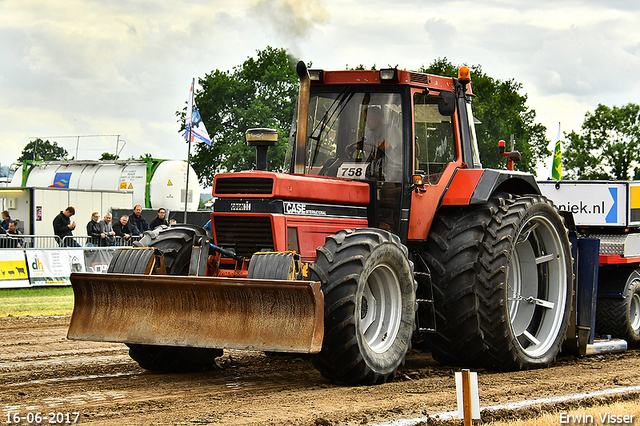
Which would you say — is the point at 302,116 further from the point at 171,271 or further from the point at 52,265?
the point at 52,265

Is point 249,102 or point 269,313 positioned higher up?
point 249,102

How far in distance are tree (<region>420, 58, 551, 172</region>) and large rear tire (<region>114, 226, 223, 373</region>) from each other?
1730 inches

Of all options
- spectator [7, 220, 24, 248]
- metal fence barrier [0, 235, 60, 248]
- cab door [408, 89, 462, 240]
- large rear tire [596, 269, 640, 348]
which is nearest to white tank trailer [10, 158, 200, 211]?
metal fence barrier [0, 235, 60, 248]

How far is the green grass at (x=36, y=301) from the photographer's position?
559 inches

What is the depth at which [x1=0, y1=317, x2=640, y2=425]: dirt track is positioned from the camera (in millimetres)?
5699

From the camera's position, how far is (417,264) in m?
8.15

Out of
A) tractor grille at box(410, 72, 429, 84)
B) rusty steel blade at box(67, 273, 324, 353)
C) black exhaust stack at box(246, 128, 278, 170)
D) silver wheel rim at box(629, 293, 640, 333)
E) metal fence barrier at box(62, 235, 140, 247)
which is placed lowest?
silver wheel rim at box(629, 293, 640, 333)

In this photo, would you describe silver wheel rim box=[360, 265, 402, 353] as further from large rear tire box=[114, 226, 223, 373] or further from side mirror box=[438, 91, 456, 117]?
side mirror box=[438, 91, 456, 117]

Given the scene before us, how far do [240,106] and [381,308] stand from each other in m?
41.0

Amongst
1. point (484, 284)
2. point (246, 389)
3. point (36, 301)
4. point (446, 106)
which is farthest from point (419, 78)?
point (36, 301)

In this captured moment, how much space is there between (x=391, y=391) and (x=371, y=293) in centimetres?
96

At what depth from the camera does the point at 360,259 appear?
665cm

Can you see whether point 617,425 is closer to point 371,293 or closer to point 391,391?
point 391,391

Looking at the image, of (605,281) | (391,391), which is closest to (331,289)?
(391,391)
